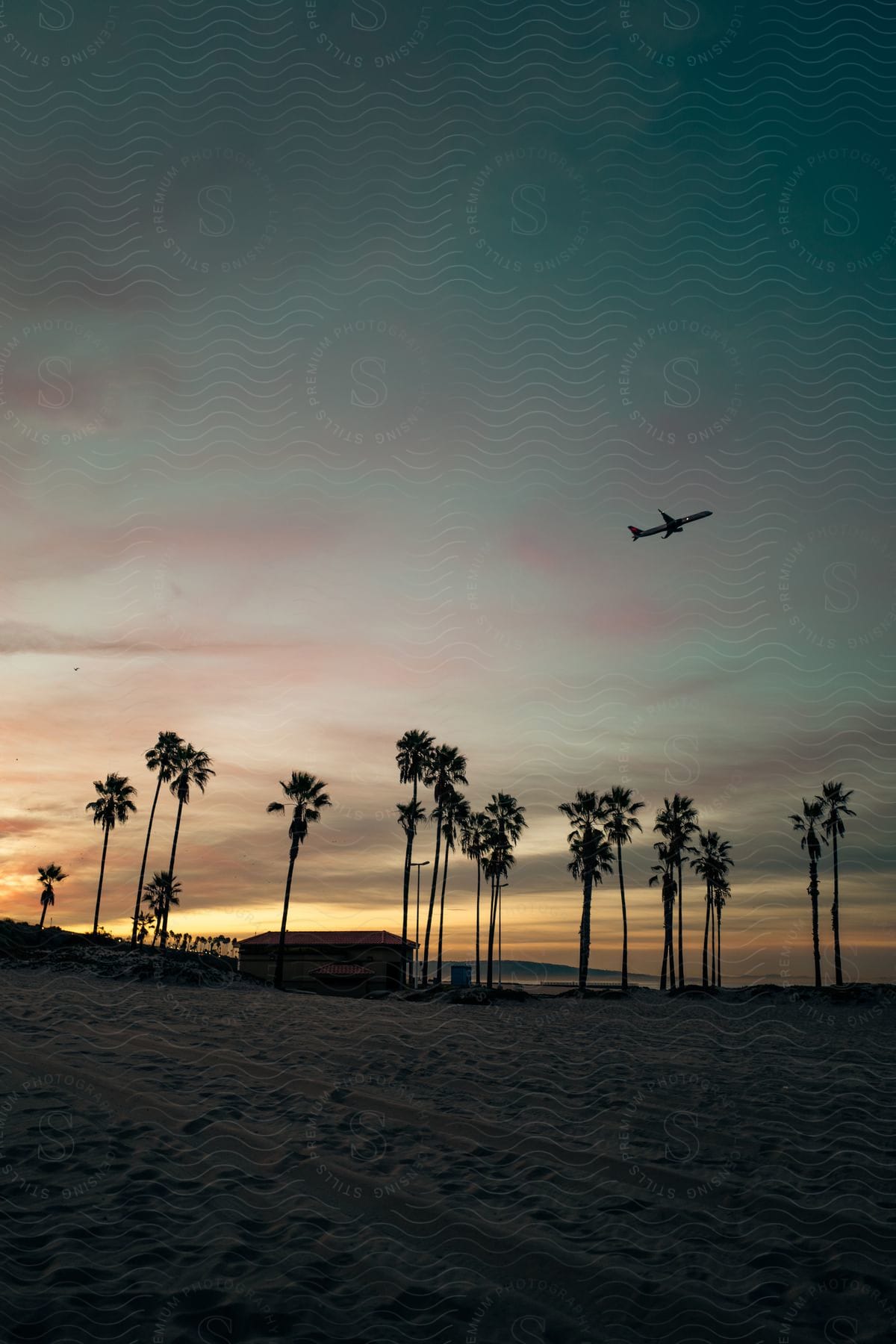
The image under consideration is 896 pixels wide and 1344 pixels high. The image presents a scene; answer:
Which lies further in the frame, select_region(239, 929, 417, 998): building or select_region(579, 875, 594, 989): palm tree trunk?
select_region(239, 929, 417, 998): building

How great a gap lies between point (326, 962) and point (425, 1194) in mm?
61009

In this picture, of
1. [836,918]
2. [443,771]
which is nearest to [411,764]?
[443,771]

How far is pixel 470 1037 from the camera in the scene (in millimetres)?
18844

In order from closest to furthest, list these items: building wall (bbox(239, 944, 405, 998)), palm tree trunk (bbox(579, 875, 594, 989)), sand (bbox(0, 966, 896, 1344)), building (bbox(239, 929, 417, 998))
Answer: sand (bbox(0, 966, 896, 1344)) → palm tree trunk (bbox(579, 875, 594, 989)) → building (bbox(239, 929, 417, 998)) → building wall (bbox(239, 944, 405, 998))

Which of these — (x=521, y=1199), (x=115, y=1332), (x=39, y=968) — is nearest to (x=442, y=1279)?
(x=521, y=1199)


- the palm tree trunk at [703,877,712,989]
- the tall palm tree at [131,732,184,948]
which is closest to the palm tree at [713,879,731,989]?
the palm tree trunk at [703,877,712,989]

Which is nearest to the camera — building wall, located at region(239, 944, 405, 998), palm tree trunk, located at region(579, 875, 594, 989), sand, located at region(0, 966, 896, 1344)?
sand, located at region(0, 966, 896, 1344)

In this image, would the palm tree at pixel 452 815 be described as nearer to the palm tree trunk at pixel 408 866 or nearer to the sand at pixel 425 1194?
the palm tree trunk at pixel 408 866

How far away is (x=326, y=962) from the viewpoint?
6569 centimetres

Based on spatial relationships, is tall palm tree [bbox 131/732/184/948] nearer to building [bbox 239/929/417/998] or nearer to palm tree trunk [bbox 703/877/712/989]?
building [bbox 239/929/417/998]

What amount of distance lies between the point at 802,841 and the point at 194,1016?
52.8 metres

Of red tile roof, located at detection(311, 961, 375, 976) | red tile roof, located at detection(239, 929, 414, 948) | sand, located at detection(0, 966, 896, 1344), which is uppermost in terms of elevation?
sand, located at detection(0, 966, 896, 1344)

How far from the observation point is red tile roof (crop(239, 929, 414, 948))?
215 ft

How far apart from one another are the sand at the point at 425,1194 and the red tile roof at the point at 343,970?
163 feet
